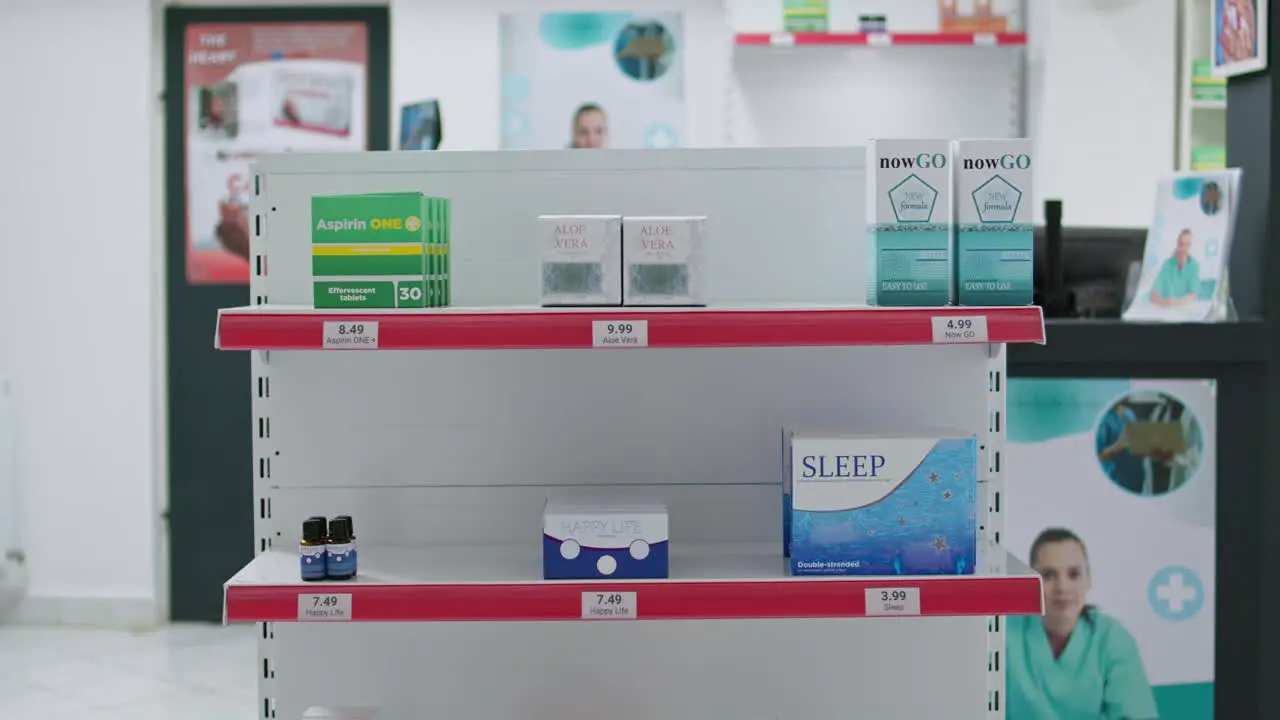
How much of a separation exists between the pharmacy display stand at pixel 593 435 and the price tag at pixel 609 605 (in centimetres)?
36

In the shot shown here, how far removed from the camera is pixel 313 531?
84.0 inches

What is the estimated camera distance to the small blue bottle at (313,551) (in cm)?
213

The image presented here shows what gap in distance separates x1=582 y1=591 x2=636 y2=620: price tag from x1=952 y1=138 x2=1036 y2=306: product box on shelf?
0.72 m

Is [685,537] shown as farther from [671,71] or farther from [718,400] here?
[671,71]

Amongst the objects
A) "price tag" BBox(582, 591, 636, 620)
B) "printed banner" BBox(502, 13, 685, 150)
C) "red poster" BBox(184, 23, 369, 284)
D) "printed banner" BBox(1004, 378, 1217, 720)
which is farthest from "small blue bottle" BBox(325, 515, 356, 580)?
"red poster" BBox(184, 23, 369, 284)

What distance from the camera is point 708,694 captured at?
8.19 feet

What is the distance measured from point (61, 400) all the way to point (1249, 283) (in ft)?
14.8

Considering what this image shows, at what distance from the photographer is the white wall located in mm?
5375

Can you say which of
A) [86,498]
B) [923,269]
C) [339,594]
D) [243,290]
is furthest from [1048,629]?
[86,498]

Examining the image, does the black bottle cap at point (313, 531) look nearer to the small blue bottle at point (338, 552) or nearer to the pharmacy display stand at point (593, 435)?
the small blue bottle at point (338, 552)

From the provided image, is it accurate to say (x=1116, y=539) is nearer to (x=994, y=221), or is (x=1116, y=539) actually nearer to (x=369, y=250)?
(x=994, y=221)

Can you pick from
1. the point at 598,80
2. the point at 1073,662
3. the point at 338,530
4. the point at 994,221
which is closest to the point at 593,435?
the point at 338,530

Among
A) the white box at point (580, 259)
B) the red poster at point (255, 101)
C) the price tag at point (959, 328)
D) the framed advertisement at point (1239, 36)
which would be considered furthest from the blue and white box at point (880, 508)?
the red poster at point (255, 101)

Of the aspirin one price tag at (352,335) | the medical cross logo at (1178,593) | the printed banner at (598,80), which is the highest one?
the printed banner at (598,80)
